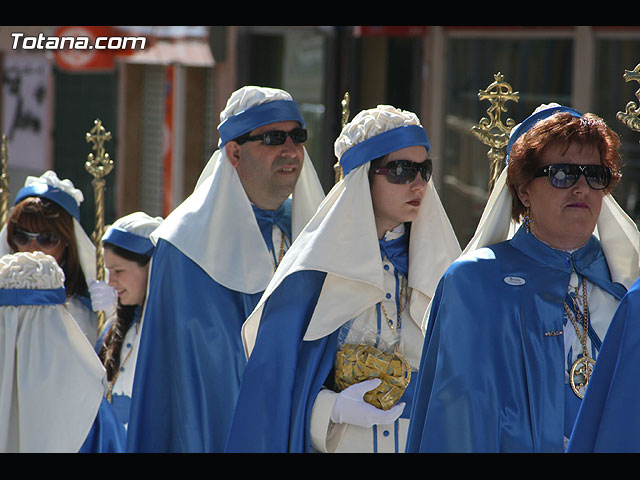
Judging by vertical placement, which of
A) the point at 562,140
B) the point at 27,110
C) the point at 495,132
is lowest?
the point at 562,140

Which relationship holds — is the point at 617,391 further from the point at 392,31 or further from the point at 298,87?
the point at 298,87

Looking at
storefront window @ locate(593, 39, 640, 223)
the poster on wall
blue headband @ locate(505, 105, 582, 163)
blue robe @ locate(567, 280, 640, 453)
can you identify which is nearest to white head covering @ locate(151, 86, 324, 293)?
blue headband @ locate(505, 105, 582, 163)

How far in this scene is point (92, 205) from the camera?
46.9 ft

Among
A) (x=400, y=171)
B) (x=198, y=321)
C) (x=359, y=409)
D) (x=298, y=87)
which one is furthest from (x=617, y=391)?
(x=298, y=87)

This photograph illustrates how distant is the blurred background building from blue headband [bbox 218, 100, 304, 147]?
4156 millimetres

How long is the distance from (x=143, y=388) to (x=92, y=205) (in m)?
9.67

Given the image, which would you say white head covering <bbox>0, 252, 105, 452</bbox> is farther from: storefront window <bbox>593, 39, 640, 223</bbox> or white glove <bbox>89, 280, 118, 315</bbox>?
storefront window <bbox>593, 39, 640, 223</bbox>

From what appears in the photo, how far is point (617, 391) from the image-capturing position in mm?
2684

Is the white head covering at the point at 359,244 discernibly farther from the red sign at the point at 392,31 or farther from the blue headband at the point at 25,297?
the red sign at the point at 392,31

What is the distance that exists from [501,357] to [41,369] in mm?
2079

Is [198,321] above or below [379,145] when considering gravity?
below

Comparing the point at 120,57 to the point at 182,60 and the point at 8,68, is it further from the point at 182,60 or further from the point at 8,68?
the point at 8,68

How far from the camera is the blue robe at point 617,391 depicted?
8.76ft

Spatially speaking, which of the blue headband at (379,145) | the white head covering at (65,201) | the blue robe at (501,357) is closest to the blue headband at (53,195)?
the white head covering at (65,201)
